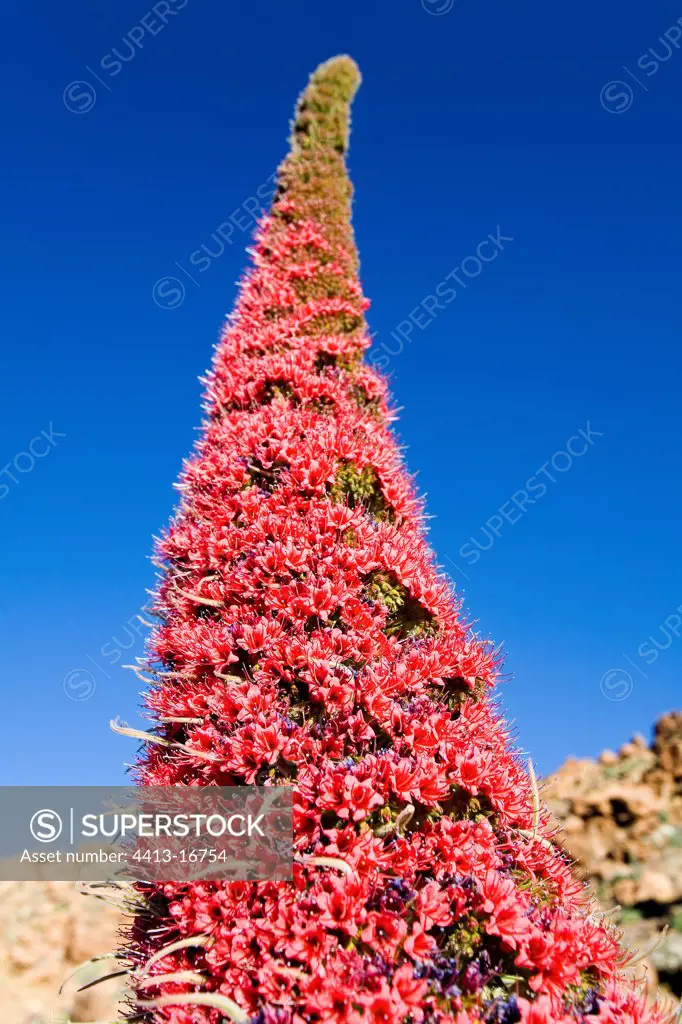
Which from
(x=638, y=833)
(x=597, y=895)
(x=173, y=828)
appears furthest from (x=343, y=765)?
(x=638, y=833)

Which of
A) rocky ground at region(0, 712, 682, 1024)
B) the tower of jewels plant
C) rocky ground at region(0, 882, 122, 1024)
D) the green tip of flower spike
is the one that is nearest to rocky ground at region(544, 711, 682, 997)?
rocky ground at region(0, 712, 682, 1024)

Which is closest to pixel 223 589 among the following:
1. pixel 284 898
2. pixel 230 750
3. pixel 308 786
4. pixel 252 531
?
pixel 252 531

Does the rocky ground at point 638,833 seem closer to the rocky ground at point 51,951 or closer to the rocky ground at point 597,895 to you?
the rocky ground at point 597,895

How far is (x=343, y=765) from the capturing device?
12.0 ft

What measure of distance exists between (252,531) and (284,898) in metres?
2.36

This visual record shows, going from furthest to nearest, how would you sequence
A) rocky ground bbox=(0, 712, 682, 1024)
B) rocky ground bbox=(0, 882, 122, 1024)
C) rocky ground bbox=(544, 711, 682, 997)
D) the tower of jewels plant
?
rocky ground bbox=(544, 711, 682, 997)
rocky ground bbox=(0, 712, 682, 1024)
rocky ground bbox=(0, 882, 122, 1024)
the tower of jewels plant

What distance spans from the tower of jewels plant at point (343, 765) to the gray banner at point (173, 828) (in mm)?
86

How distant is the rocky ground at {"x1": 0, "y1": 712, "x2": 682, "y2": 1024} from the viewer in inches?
379

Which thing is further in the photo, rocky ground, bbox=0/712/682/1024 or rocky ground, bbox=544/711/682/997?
rocky ground, bbox=544/711/682/997

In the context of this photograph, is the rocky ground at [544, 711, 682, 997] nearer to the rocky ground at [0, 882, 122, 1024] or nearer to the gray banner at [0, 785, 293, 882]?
the rocky ground at [0, 882, 122, 1024]

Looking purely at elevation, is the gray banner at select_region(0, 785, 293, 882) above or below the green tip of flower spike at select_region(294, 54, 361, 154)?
below

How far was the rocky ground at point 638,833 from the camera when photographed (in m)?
11.5

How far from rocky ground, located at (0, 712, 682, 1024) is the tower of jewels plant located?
3823 millimetres

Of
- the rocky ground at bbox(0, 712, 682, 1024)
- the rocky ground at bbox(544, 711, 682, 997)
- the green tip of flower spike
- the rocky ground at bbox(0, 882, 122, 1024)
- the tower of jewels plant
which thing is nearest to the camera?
the tower of jewels plant
